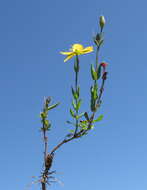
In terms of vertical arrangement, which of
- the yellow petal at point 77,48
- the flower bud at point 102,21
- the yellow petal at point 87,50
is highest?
the flower bud at point 102,21

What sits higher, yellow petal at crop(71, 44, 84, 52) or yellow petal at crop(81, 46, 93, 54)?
yellow petal at crop(71, 44, 84, 52)

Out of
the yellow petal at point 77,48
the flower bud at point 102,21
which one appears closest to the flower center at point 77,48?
the yellow petal at point 77,48

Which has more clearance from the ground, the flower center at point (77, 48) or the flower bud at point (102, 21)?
the flower bud at point (102, 21)

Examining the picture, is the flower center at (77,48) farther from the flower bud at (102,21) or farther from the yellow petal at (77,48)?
the flower bud at (102,21)

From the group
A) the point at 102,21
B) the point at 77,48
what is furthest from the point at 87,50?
the point at 102,21

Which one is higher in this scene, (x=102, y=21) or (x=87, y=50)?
(x=102, y=21)

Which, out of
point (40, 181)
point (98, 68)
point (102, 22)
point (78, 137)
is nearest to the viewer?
point (40, 181)

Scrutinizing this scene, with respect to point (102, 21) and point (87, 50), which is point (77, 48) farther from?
point (102, 21)

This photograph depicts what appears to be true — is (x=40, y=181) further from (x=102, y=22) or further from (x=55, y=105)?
(x=102, y=22)

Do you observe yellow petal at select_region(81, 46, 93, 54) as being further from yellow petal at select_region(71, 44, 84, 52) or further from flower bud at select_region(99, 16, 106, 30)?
flower bud at select_region(99, 16, 106, 30)

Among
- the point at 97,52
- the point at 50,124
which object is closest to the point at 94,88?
the point at 97,52

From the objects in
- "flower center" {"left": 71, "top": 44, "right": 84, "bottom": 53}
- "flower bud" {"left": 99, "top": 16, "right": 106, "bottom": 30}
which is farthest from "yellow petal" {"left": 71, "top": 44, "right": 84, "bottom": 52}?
"flower bud" {"left": 99, "top": 16, "right": 106, "bottom": 30}
